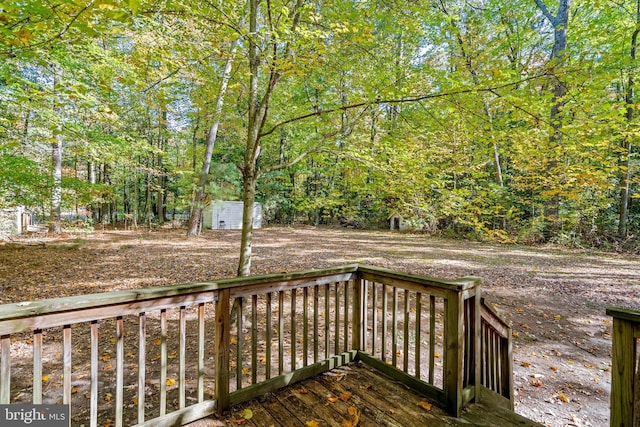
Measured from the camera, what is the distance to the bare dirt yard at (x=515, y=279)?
358cm

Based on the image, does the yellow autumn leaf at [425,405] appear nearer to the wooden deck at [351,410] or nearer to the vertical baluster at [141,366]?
the wooden deck at [351,410]

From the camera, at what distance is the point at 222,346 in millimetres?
2221

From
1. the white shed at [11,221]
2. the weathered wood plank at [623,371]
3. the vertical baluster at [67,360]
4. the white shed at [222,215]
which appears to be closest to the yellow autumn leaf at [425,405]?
the weathered wood plank at [623,371]

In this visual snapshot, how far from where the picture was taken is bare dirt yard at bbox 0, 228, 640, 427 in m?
3.58

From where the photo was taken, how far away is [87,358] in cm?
353

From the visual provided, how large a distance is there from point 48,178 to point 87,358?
21.3 ft

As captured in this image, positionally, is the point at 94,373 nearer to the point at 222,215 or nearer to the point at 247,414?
the point at 247,414

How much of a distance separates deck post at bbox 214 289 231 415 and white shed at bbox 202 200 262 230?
16.7m

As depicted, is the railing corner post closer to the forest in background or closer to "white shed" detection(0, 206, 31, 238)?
the forest in background

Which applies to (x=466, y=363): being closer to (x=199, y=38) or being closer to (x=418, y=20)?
(x=418, y=20)

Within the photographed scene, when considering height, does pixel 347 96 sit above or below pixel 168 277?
above

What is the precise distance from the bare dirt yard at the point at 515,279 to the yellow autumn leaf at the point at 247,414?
2.87m

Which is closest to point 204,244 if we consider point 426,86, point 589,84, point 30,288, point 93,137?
point 93,137

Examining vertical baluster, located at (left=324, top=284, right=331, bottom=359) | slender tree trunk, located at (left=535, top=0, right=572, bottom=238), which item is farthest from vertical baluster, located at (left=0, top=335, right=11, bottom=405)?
slender tree trunk, located at (left=535, top=0, right=572, bottom=238)
